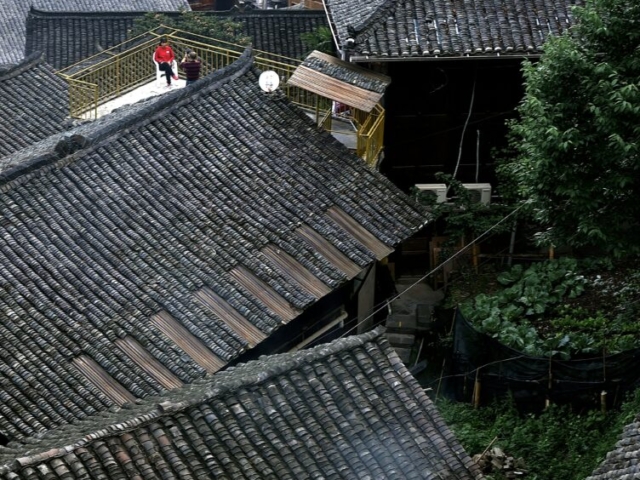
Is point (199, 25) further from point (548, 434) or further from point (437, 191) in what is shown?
point (548, 434)

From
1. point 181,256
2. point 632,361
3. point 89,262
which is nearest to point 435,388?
point 632,361

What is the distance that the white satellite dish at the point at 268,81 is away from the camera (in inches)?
1142

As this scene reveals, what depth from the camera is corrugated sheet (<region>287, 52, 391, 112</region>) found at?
2811 cm

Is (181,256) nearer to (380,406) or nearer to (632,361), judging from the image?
(380,406)

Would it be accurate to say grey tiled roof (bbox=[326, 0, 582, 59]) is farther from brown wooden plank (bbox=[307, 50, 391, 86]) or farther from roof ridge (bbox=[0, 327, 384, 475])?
roof ridge (bbox=[0, 327, 384, 475])

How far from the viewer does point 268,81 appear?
29062 mm

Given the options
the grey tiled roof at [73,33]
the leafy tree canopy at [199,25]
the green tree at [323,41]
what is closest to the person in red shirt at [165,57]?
the green tree at [323,41]

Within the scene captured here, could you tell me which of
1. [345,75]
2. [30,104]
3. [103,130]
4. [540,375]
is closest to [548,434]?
[540,375]

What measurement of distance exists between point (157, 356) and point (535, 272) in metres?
9.48

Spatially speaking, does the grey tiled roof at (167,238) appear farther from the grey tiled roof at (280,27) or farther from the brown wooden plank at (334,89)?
the grey tiled roof at (280,27)

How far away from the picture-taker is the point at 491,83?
2964 centimetres

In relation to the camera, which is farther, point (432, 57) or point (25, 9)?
point (25, 9)

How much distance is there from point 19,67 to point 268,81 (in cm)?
1091

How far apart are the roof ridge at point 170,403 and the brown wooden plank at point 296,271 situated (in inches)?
182
